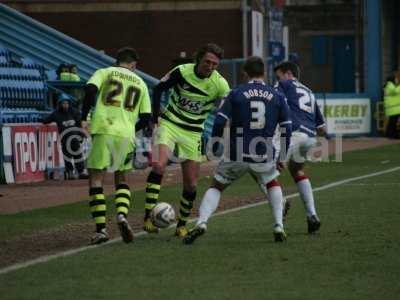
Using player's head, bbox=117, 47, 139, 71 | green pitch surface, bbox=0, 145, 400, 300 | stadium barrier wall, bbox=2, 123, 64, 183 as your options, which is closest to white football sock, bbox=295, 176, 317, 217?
green pitch surface, bbox=0, 145, 400, 300

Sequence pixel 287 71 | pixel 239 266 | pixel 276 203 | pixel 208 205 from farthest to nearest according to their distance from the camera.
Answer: pixel 287 71, pixel 276 203, pixel 208 205, pixel 239 266

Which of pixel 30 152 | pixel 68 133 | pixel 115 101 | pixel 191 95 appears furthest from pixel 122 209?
pixel 68 133

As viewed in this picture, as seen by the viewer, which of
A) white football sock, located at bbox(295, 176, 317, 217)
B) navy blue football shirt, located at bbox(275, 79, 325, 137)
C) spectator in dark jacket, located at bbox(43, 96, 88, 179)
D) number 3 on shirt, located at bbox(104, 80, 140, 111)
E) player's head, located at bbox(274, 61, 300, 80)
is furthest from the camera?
spectator in dark jacket, located at bbox(43, 96, 88, 179)

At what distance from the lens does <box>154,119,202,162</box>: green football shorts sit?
555 inches

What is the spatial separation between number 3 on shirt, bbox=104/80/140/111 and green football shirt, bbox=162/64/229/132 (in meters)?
0.48

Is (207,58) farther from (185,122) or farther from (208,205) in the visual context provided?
(208,205)

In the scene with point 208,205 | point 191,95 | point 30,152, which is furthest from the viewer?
point 30,152

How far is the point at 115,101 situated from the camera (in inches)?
538

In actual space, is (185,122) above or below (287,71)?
below

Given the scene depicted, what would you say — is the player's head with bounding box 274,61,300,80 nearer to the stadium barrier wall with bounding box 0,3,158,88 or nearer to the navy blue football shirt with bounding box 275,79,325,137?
the navy blue football shirt with bounding box 275,79,325,137

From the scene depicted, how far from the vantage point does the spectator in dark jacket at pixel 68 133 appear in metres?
25.5

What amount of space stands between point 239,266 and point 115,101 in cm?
→ 299

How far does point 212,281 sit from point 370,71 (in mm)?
34267

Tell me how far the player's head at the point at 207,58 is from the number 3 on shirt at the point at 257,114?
0.85 meters
